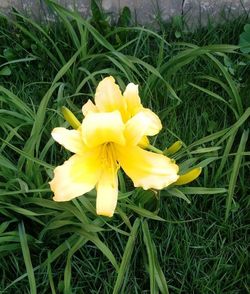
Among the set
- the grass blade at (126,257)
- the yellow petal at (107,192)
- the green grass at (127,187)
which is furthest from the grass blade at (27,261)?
the yellow petal at (107,192)

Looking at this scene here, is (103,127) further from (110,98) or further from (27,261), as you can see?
(27,261)

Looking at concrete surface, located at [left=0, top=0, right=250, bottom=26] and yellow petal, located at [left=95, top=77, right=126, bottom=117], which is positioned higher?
yellow petal, located at [left=95, top=77, right=126, bottom=117]

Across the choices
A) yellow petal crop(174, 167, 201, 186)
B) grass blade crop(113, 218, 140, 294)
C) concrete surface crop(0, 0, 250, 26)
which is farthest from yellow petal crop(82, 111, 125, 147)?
concrete surface crop(0, 0, 250, 26)

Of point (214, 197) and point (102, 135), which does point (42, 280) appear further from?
point (102, 135)

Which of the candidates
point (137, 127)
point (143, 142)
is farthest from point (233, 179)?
point (137, 127)

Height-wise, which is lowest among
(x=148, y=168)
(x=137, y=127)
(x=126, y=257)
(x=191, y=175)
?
(x=126, y=257)

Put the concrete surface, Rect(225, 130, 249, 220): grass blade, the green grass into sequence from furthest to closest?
1. the concrete surface
2. Rect(225, 130, 249, 220): grass blade
3. the green grass

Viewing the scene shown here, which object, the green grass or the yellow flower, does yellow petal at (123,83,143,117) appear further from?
the green grass
